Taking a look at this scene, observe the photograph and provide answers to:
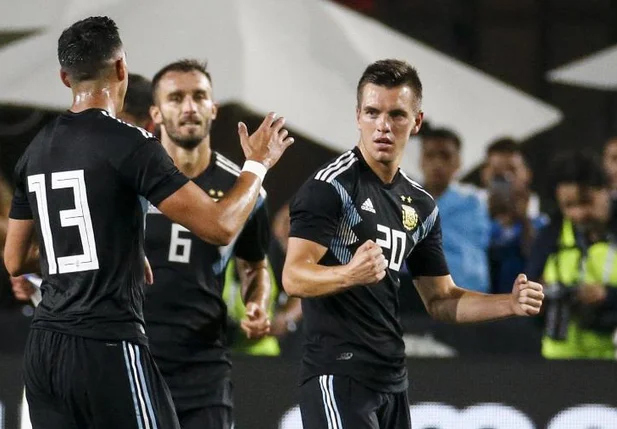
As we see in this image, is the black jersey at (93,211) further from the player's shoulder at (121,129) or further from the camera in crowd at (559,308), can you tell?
the camera in crowd at (559,308)

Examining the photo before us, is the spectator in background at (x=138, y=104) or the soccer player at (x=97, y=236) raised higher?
the spectator in background at (x=138, y=104)

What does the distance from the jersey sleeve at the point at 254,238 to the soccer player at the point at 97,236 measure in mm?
1621

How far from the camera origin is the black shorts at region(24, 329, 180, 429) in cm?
472

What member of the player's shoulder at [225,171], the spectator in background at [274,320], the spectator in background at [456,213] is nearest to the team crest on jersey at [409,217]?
the player's shoulder at [225,171]

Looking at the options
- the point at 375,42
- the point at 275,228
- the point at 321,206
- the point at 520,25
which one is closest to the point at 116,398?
the point at 321,206

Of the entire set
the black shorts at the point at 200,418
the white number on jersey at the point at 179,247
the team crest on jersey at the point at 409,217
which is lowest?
the black shorts at the point at 200,418

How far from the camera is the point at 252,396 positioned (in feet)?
Answer: 24.3

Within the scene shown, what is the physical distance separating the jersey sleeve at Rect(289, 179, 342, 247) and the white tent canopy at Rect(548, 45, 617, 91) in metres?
5.77

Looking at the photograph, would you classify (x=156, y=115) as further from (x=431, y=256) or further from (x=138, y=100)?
(x=431, y=256)

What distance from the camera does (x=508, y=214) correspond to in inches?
357

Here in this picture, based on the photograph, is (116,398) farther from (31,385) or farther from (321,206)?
(321,206)

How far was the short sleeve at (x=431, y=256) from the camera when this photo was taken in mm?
5703

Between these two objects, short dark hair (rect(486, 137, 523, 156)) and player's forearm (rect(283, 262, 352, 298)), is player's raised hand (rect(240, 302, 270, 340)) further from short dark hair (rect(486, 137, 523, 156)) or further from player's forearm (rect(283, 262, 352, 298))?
short dark hair (rect(486, 137, 523, 156))

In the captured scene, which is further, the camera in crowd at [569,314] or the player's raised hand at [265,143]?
the camera in crowd at [569,314]
